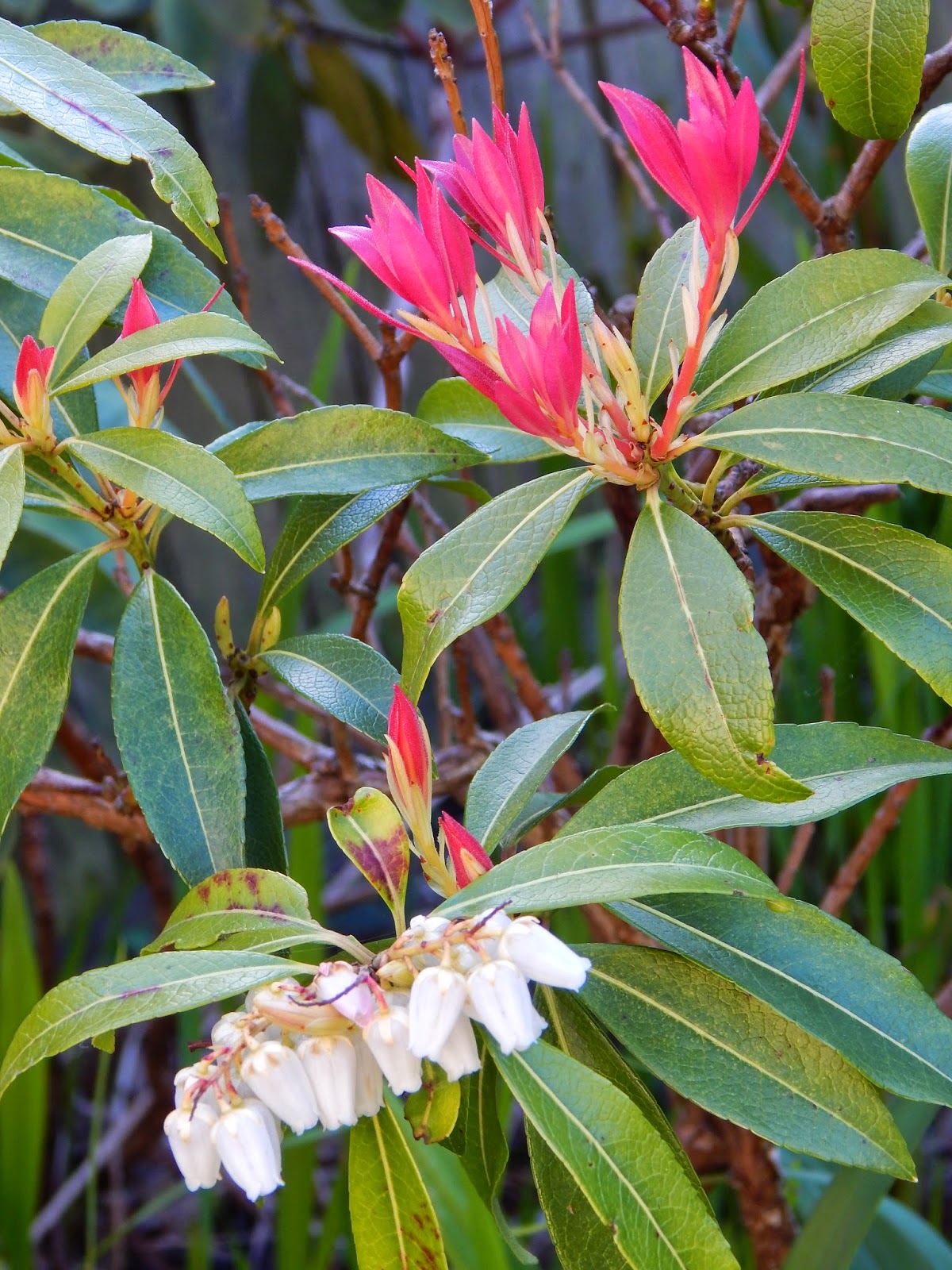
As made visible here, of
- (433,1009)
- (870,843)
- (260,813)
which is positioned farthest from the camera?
(870,843)

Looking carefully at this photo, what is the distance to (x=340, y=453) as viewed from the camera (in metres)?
0.51

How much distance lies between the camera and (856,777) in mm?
447

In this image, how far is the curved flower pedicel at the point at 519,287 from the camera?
40cm

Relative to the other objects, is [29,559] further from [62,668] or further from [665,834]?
[665,834]

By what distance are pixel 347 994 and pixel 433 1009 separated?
4 cm

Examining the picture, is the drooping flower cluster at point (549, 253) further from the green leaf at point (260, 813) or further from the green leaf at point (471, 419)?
the green leaf at point (260, 813)

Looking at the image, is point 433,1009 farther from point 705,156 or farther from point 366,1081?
point 705,156

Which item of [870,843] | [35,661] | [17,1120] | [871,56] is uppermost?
[871,56]

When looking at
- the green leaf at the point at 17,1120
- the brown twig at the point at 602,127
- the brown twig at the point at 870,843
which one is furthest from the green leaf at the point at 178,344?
the green leaf at the point at 17,1120

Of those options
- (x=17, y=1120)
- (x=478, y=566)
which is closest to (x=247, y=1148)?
(x=478, y=566)

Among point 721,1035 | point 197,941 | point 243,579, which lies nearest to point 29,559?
point 243,579

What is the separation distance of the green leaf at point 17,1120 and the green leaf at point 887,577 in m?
0.94

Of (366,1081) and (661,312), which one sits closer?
(366,1081)

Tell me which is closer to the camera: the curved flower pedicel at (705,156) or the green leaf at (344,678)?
the curved flower pedicel at (705,156)
